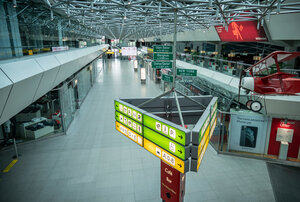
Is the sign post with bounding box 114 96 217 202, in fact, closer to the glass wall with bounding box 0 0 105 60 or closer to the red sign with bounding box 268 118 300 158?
the glass wall with bounding box 0 0 105 60

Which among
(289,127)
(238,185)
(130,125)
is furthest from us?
(289,127)

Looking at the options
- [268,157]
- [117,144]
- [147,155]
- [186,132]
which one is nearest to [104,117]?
[117,144]

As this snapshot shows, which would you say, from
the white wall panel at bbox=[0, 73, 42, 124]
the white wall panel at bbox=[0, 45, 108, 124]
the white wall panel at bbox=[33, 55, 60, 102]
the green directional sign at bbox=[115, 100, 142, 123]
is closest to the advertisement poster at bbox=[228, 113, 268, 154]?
the green directional sign at bbox=[115, 100, 142, 123]

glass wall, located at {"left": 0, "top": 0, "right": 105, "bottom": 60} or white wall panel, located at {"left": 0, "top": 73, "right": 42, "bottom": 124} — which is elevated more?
glass wall, located at {"left": 0, "top": 0, "right": 105, "bottom": 60}

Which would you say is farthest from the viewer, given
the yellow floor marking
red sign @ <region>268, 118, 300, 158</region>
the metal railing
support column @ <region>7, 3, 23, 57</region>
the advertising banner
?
the advertising banner

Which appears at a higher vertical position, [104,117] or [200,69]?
[200,69]

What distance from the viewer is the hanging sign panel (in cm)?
436

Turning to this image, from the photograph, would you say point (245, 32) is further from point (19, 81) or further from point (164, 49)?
point (19, 81)

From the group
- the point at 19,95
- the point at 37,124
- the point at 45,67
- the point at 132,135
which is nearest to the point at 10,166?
the point at 37,124

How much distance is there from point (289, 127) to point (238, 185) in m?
4.66

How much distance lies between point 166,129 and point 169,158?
742mm

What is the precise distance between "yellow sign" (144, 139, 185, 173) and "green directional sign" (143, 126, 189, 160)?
113mm

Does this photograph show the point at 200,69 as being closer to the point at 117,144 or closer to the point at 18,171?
the point at 117,144

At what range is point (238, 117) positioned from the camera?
38.1ft
